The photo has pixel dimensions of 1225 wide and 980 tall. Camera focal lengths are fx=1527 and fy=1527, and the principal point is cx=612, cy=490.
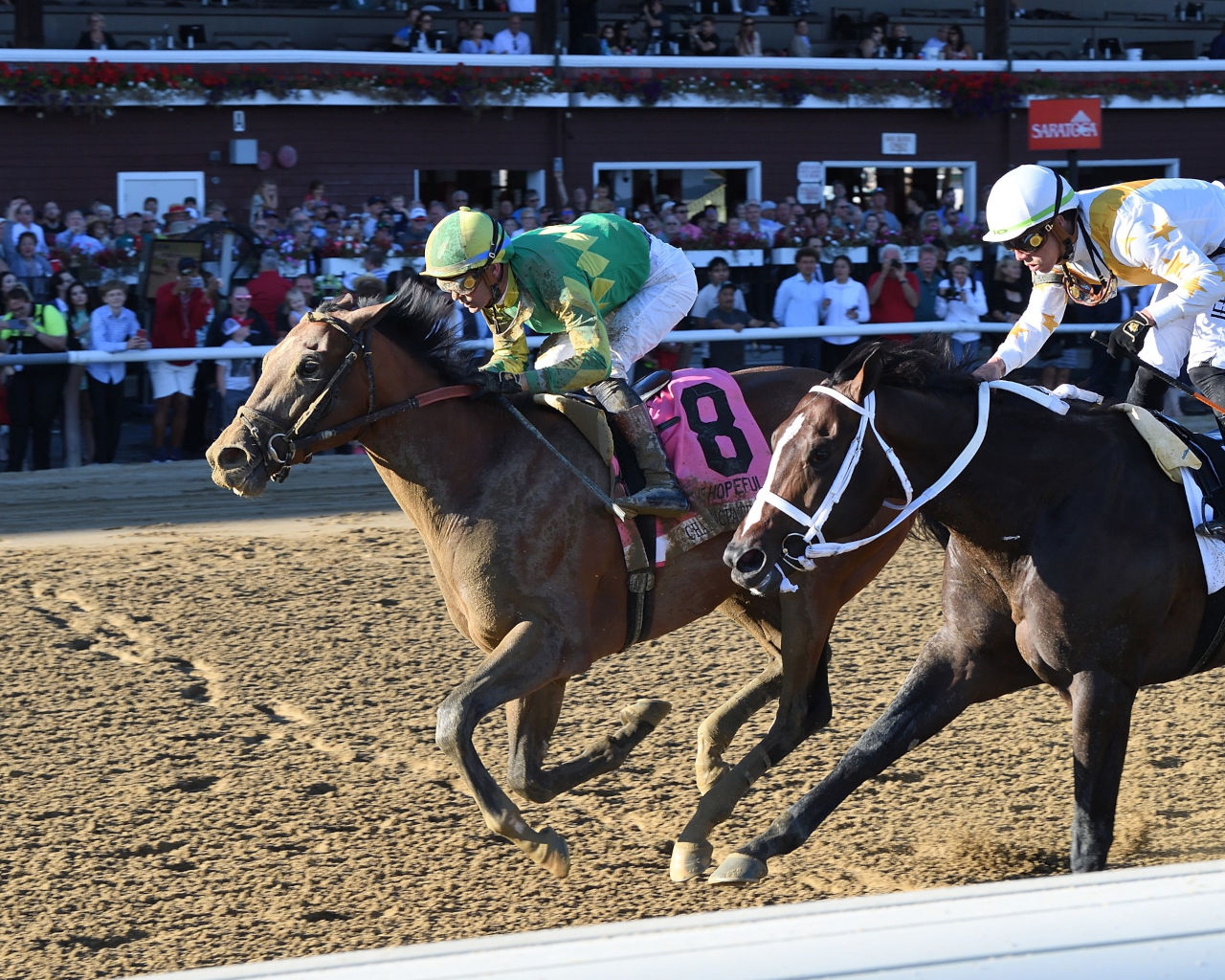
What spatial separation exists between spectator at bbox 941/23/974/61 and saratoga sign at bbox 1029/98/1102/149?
4586mm

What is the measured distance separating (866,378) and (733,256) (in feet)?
32.3

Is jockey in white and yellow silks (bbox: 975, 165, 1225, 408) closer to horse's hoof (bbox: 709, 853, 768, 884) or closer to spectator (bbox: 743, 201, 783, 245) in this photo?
horse's hoof (bbox: 709, 853, 768, 884)

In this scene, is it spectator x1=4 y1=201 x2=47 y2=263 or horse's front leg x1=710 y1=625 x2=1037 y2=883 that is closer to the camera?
horse's front leg x1=710 y1=625 x2=1037 y2=883

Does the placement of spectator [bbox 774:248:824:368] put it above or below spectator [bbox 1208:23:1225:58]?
below

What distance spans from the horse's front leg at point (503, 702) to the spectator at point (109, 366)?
20.7ft

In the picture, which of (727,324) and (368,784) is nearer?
(368,784)

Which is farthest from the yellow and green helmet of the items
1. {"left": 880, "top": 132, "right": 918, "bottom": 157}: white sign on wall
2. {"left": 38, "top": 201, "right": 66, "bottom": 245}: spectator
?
{"left": 880, "top": 132, "right": 918, "bottom": 157}: white sign on wall

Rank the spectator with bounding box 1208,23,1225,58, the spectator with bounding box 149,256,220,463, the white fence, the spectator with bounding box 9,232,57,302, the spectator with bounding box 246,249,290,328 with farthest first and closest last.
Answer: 1. the spectator with bounding box 1208,23,1225,58
2. the spectator with bounding box 9,232,57,302
3. the spectator with bounding box 246,249,290,328
4. the spectator with bounding box 149,256,220,463
5. the white fence

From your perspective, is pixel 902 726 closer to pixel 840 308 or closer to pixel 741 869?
pixel 741 869

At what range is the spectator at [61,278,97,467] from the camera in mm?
9711

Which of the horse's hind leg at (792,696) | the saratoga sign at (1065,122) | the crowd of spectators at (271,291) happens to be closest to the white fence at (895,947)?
the horse's hind leg at (792,696)

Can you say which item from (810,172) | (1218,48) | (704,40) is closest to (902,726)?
(810,172)

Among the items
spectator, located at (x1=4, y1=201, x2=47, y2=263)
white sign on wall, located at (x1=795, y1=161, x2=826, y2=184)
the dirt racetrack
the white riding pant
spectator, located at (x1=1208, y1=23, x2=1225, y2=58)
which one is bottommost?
the dirt racetrack

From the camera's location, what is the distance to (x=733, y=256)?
1316cm
